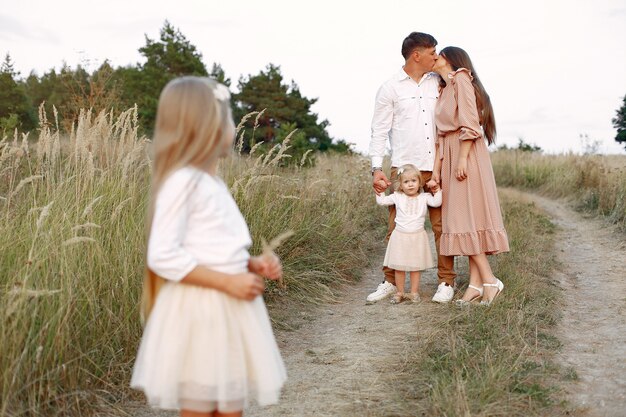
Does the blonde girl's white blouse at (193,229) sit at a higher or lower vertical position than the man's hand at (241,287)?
higher

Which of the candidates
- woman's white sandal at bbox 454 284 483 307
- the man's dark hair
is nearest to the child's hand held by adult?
woman's white sandal at bbox 454 284 483 307

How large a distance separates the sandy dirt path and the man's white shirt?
1733mm

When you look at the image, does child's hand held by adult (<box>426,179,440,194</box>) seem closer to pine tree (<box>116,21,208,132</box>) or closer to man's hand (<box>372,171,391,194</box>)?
man's hand (<box>372,171,391,194</box>)

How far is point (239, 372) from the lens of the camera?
2.34 meters

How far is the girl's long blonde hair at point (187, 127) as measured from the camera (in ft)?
7.72

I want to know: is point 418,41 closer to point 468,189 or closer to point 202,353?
point 468,189

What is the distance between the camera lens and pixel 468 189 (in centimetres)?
555

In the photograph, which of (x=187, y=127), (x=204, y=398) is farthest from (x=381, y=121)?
(x=204, y=398)

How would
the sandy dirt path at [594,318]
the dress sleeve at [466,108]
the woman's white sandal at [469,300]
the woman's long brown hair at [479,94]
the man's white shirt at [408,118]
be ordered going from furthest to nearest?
the man's white shirt at [408,118], the woman's long brown hair at [479,94], the dress sleeve at [466,108], the woman's white sandal at [469,300], the sandy dirt path at [594,318]

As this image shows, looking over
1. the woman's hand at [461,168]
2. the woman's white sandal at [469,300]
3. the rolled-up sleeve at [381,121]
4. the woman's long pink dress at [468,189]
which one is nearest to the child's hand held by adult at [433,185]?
the woman's long pink dress at [468,189]

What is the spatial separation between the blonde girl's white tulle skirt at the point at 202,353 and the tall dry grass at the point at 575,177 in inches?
307

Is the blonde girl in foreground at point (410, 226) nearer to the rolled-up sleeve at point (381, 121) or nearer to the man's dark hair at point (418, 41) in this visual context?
the rolled-up sleeve at point (381, 121)

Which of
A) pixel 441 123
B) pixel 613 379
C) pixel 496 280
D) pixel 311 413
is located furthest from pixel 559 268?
pixel 311 413

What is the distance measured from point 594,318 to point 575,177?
9.71 metres
